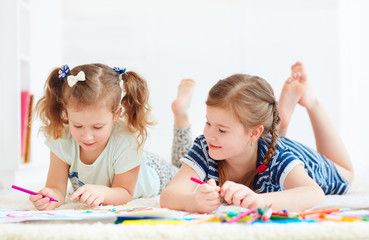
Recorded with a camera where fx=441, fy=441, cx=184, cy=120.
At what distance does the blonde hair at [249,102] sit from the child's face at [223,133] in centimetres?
1

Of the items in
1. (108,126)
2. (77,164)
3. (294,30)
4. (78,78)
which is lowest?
(77,164)

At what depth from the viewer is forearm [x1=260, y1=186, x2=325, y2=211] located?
92 centimetres

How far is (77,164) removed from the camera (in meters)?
1.29

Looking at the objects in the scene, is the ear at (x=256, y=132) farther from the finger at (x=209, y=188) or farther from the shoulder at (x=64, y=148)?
the shoulder at (x=64, y=148)

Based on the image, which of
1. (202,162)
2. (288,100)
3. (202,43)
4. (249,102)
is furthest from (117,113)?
(202,43)

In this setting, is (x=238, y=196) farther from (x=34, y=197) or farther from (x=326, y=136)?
(x=326, y=136)

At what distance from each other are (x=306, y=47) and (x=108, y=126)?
2020 mm

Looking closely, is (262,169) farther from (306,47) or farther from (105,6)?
(105,6)

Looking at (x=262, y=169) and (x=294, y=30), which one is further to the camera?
(x=294, y=30)

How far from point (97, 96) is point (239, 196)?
0.50 m

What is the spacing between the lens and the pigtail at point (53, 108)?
48.8 inches

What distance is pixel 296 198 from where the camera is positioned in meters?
0.94

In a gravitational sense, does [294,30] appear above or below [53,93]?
above

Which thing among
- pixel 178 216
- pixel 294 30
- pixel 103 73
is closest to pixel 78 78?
pixel 103 73
